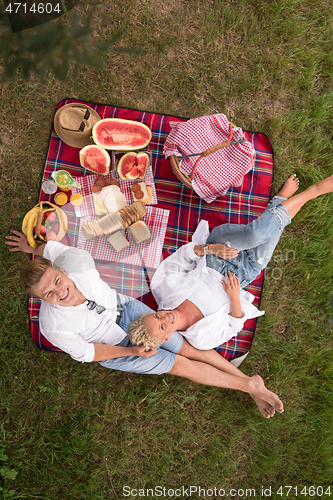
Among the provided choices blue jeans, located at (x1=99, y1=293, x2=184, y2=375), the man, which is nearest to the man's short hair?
the man

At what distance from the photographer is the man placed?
2.75 metres

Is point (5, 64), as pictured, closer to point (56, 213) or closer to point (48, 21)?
point (48, 21)

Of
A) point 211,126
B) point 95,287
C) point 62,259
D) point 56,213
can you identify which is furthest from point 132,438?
point 211,126

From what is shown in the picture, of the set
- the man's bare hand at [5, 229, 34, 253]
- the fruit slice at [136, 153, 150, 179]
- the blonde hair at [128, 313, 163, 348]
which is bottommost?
the blonde hair at [128, 313, 163, 348]

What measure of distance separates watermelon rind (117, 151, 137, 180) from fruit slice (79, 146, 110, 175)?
150 millimetres

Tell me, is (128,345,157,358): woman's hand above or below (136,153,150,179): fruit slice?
below

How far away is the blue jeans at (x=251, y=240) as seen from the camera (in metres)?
2.99

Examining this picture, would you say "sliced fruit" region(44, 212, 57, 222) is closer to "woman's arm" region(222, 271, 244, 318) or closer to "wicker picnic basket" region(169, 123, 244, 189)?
"wicker picnic basket" region(169, 123, 244, 189)

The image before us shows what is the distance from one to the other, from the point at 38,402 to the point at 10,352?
26.6 inches

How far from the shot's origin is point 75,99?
358cm

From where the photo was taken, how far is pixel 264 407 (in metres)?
3.42

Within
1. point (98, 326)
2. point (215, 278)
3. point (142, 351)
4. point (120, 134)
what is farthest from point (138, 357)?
point (120, 134)

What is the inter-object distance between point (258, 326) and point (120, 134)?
2739 millimetres

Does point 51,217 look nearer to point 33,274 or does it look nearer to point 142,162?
point 33,274
